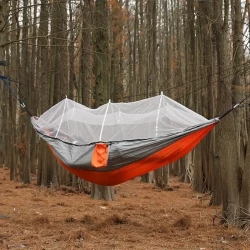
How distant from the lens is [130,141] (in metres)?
5.54

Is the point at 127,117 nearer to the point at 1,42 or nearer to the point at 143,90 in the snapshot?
the point at 1,42

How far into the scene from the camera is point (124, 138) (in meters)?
5.81

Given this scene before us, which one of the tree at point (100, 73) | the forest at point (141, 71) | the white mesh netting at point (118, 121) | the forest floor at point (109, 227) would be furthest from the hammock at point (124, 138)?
the tree at point (100, 73)

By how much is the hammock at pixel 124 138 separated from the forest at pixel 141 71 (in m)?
0.99

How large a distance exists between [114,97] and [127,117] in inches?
285

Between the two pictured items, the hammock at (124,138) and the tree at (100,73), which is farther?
the tree at (100,73)

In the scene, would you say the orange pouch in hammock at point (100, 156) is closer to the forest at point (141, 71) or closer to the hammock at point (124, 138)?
the hammock at point (124, 138)

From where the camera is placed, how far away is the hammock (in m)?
5.49

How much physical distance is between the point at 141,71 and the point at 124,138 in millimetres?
12708

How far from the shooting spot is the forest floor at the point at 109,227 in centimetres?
521

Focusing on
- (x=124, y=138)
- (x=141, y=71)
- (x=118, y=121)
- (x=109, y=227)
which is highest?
(x=141, y=71)

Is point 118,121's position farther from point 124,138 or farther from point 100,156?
point 100,156

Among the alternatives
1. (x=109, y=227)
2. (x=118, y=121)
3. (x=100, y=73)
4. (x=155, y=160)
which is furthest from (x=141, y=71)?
(x=155, y=160)

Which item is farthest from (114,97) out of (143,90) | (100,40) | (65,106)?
(65,106)
